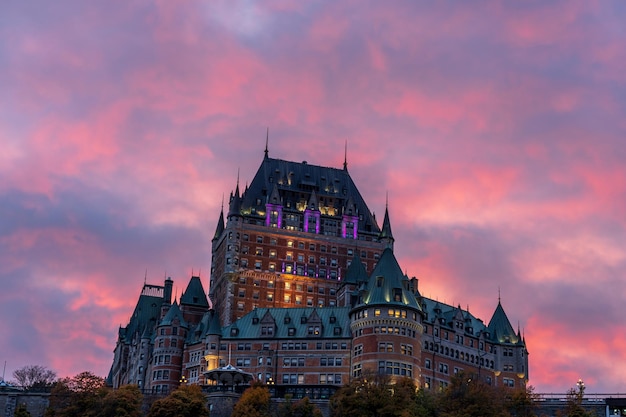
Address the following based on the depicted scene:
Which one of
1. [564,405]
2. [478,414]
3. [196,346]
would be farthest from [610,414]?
[196,346]

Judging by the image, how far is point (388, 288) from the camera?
166 m

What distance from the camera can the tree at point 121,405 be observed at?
141 m

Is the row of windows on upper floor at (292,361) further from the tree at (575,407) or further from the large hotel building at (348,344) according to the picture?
the tree at (575,407)

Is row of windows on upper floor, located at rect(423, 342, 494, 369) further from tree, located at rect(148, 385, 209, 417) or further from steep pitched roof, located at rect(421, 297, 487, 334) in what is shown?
tree, located at rect(148, 385, 209, 417)

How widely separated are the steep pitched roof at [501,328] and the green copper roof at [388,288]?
1124 inches

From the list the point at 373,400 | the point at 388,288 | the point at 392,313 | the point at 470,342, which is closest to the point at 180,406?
the point at 373,400

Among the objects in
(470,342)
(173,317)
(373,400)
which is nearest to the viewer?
(373,400)

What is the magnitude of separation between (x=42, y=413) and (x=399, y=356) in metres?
58.1

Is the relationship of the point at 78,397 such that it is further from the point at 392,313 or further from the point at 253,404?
the point at 392,313

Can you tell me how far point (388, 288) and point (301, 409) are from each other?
34.4m

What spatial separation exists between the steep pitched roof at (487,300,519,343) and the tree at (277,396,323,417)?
198 feet

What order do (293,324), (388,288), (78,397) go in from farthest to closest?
(293,324), (388,288), (78,397)

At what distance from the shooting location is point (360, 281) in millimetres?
192000

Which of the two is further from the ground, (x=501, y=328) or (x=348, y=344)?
(x=501, y=328)
